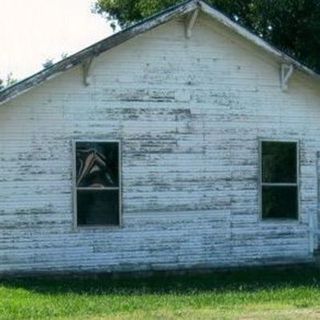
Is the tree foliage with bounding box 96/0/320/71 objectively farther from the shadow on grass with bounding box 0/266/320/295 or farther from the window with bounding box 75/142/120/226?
the shadow on grass with bounding box 0/266/320/295

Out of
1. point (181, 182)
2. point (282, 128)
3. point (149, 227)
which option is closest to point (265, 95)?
point (282, 128)

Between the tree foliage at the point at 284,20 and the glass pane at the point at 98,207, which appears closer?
the glass pane at the point at 98,207

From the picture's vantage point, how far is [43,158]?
598 inches

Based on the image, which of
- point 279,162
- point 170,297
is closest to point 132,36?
point 279,162

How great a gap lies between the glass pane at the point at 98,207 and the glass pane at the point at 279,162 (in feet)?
10.9

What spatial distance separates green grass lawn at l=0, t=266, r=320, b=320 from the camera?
11164mm

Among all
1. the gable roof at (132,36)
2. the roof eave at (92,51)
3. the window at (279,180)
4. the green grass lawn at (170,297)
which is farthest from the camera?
the window at (279,180)

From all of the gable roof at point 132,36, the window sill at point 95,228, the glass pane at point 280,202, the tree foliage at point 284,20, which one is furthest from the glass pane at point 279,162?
the tree foliage at point 284,20

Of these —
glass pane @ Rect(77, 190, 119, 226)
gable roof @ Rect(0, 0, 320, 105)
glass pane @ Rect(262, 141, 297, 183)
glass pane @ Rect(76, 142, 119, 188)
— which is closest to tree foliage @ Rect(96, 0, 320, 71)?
gable roof @ Rect(0, 0, 320, 105)

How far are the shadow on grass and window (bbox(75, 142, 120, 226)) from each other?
45.4 inches

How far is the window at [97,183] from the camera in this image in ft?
50.7

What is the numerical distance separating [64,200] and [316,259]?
18.3 ft

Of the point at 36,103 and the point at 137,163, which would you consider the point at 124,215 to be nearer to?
the point at 137,163

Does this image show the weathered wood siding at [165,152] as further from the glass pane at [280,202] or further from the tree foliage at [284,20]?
the tree foliage at [284,20]
